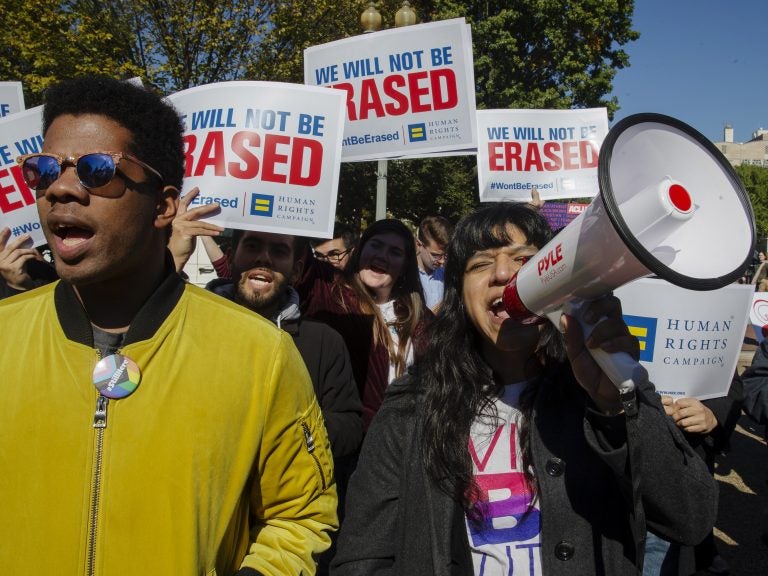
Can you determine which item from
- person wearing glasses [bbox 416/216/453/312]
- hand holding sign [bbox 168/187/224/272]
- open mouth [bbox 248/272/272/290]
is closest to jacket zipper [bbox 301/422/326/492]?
hand holding sign [bbox 168/187/224/272]

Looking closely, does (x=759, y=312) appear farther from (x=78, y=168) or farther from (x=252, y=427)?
(x=78, y=168)

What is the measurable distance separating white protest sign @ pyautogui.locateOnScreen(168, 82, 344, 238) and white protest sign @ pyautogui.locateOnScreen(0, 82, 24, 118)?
1.48 metres

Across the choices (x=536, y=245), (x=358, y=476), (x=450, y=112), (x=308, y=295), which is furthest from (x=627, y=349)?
(x=450, y=112)

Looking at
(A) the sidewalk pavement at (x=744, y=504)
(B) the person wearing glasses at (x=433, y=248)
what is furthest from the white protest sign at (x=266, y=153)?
(A) the sidewalk pavement at (x=744, y=504)

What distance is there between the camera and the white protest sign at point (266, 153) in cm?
306

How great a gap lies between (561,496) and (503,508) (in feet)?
0.50

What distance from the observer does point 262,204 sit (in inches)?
120

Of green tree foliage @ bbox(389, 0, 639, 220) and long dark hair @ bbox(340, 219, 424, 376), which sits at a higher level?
green tree foliage @ bbox(389, 0, 639, 220)

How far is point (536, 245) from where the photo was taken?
196 centimetres

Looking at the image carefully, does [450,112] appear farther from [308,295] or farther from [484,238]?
[484,238]

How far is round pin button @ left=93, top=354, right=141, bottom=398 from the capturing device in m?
1.32

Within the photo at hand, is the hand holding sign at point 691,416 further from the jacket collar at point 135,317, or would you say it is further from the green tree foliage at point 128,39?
the green tree foliage at point 128,39

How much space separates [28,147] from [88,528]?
287 cm

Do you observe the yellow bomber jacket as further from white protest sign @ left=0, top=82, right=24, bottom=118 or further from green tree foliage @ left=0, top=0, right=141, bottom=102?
green tree foliage @ left=0, top=0, right=141, bottom=102
